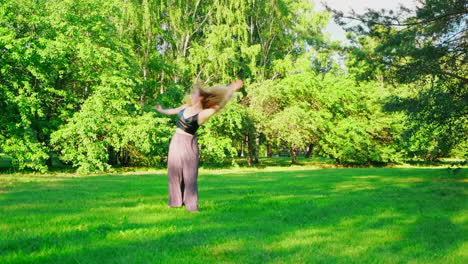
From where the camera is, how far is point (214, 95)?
7.75 m

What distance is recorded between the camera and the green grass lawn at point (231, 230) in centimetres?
481

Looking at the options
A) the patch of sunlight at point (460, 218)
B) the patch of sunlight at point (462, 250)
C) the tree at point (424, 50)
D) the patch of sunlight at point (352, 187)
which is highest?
the tree at point (424, 50)

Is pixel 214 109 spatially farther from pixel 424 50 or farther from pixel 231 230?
pixel 424 50

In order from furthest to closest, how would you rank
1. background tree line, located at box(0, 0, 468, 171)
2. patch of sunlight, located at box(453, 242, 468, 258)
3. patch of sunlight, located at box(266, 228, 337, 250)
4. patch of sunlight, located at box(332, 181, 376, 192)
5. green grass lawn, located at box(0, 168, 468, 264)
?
patch of sunlight, located at box(332, 181, 376, 192)
background tree line, located at box(0, 0, 468, 171)
patch of sunlight, located at box(266, 228, 337, 250)
patch of sunlight, located at box(453, 242, 468, 258)
green grass lawn, located at box(0, 168, 468, 264)

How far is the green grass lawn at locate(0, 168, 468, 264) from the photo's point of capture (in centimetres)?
481

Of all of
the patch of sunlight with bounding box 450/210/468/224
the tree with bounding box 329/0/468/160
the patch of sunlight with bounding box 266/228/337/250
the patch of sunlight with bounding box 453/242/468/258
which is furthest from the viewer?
the tree with bounding box 329/0/468/160

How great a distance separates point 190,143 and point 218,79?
26347 mm

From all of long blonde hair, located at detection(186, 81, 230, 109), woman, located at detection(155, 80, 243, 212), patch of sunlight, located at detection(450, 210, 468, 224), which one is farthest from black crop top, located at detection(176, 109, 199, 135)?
patch of sunlight, located at detection(450, 210, 468, 224)

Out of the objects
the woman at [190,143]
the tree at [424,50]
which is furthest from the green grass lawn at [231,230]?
the tree at [424,50]

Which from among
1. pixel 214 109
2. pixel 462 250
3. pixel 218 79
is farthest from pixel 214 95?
pixel 218 79

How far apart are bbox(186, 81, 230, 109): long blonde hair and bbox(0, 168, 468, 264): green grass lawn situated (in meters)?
2.12

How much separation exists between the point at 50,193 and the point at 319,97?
2628 cm

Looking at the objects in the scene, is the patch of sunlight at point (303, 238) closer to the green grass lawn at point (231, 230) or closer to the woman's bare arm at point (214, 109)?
the green grass lawn at point (231, 230)

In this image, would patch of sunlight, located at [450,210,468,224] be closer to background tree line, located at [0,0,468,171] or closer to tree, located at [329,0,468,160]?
tree, located at [329,0,468,160]
